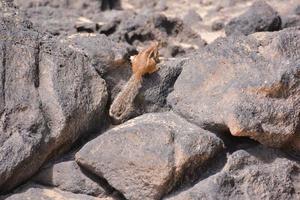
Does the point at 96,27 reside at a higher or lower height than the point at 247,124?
lower

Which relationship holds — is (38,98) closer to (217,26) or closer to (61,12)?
(61,12)

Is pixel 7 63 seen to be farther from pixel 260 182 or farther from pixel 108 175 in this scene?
pixel 260 182

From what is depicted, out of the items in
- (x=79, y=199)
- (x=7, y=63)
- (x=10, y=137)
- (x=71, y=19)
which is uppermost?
(x=7, y=63)

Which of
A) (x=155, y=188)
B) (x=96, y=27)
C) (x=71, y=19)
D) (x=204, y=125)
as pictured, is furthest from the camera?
(x=71, y=19)

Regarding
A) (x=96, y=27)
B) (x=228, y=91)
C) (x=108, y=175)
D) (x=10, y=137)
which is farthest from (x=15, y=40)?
(x=96, y=27)

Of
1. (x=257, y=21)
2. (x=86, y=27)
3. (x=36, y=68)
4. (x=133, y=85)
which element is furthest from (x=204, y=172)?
(x=86, y=27)

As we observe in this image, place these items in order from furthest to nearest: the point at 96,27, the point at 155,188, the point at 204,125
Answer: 1. the point at 96,27
2. the point at 204,125
3. the point at 155,188
